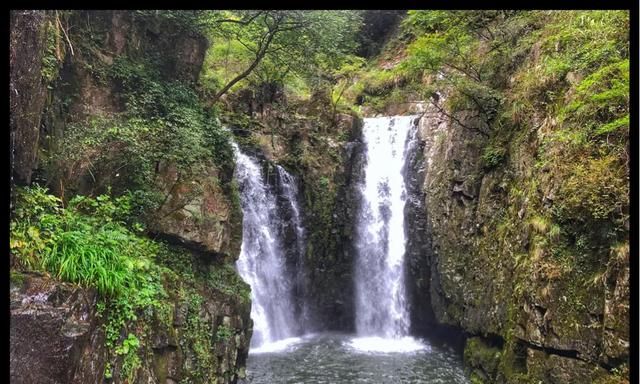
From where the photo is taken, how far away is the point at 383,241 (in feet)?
53.7

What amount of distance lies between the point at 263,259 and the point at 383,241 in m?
4.53

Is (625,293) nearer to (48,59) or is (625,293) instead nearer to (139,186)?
(139,186)

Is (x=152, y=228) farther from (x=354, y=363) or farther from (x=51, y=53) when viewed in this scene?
(x=354, y=363)

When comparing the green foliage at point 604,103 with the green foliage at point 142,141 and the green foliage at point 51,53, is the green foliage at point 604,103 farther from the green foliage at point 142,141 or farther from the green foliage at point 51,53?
the green foliage at point 51,53

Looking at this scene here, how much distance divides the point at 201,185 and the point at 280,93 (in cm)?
919

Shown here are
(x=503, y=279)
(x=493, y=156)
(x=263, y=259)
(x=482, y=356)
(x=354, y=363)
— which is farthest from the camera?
(x=263, y=259)

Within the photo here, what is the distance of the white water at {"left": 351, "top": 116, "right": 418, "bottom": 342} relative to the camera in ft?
50.9

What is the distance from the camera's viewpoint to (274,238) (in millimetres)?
15523

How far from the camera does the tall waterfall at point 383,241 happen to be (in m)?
15.7

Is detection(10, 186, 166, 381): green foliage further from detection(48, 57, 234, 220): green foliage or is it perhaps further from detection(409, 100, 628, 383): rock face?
detection(409, 100, 628, 383): rock face

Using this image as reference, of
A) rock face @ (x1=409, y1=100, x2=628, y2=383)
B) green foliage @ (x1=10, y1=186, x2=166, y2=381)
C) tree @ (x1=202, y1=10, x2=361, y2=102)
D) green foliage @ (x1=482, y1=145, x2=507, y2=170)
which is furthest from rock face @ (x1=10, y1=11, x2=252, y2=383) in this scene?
green foliage @ (x1=482, y1=145, x2=507, y2=170)

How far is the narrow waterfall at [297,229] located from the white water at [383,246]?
6.82 feet

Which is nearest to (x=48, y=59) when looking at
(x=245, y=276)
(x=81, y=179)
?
(x=81, y=179)

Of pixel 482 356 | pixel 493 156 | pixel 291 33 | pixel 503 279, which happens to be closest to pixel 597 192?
pixel 503 279
